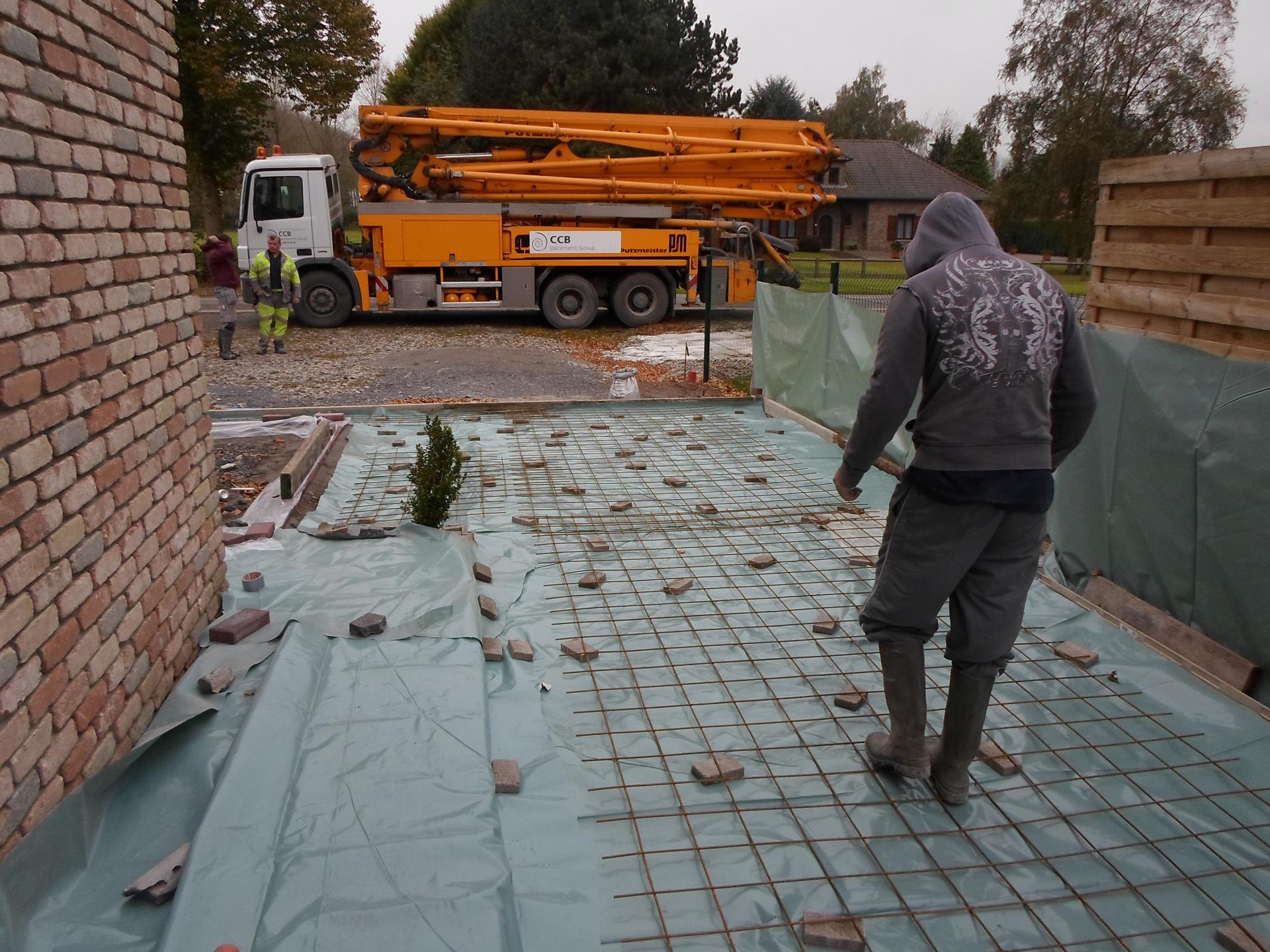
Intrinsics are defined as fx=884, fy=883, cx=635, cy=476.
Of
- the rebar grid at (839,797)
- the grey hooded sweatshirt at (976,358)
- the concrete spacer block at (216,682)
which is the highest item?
the grey hooded sweatshirt at (976,358)

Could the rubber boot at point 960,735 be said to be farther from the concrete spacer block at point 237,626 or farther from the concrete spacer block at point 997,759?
the concrete spacer block at point 237,626

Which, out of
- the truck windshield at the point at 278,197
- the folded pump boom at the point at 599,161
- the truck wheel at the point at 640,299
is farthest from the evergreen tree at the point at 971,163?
the truck windshield at the point at 278,197

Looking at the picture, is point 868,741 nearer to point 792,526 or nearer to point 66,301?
point 792,526

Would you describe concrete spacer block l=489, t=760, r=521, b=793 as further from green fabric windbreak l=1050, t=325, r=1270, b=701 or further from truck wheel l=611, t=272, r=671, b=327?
truck wheel l=611, t=272, r=671, b=327

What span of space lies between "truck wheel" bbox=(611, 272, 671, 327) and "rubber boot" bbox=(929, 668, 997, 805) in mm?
13544

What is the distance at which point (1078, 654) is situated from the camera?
12.1ft

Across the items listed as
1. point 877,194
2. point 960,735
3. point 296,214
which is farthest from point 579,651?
point 877,194

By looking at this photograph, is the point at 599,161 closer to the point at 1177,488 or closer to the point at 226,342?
the point at 226,342

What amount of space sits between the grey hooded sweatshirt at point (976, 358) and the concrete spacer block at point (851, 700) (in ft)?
3.76

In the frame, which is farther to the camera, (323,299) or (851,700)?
(323,299)

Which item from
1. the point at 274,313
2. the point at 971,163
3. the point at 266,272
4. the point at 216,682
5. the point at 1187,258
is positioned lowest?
the point at 216,682

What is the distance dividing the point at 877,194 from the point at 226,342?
36467mm

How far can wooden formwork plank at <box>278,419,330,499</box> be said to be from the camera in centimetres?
541

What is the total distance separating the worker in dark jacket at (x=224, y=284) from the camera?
480 inches
